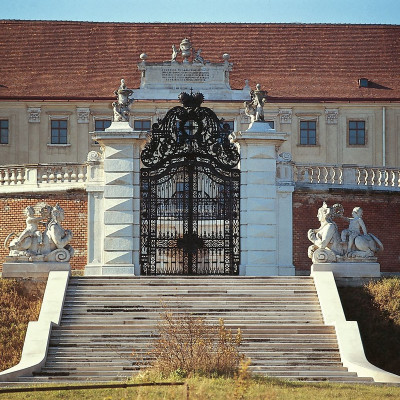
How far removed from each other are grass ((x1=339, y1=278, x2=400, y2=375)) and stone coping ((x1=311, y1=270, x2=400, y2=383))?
650mm

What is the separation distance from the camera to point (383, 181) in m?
37.8

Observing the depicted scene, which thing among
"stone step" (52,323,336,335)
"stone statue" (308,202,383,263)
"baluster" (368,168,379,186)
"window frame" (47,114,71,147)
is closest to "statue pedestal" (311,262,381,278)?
"stone statue" (308,202,383,263)

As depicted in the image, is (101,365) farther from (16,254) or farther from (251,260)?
(251,260)

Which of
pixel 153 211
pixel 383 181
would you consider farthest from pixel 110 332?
pixel 383 181

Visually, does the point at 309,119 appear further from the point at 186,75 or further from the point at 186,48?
the point at 186,48

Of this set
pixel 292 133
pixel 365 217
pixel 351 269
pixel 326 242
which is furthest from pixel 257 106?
pixel 292 133

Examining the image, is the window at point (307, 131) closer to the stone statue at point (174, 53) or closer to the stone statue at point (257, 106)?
the stone statue at point (174, 53)

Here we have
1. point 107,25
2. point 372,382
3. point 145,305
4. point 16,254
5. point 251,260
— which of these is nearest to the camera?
point 372,382

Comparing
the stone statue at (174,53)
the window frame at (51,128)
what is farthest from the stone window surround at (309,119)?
the window frame at (51,128)

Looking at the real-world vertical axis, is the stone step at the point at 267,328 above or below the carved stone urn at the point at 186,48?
below

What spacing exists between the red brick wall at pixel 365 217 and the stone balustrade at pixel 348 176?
0.30 meters

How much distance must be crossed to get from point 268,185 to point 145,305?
262 inches

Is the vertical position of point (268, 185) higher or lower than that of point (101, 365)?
higher

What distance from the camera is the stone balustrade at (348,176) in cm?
3684
